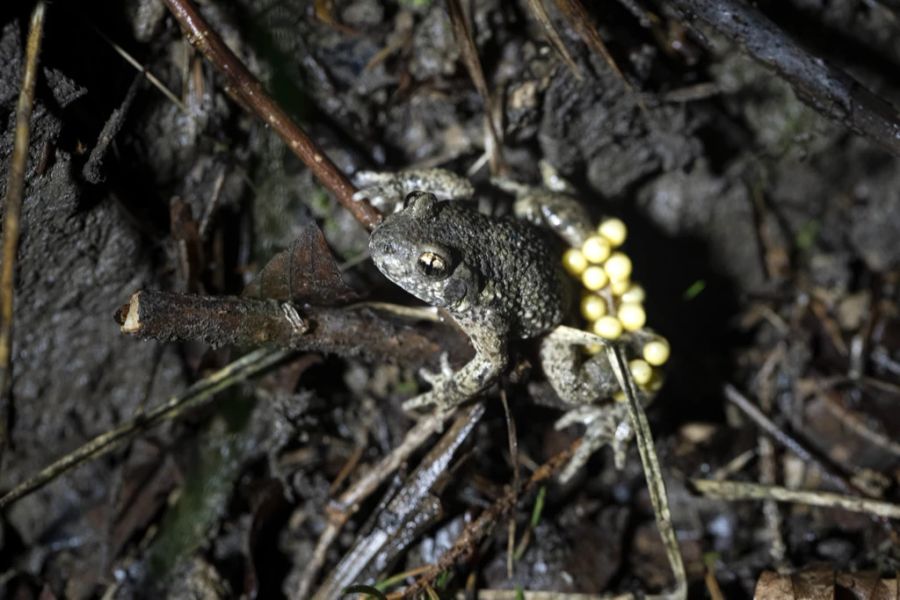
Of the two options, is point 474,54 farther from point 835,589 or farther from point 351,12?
point 835,589

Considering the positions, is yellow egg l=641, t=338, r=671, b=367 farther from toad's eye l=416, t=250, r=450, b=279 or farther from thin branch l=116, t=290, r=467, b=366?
toad's eye l=416, t=250, r=450, b=279

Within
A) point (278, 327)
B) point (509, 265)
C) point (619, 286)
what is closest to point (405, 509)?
point (278, 327)

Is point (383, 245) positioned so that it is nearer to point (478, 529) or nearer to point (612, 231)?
point (612, 231)

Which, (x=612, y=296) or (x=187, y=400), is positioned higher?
(x=187, y=400)

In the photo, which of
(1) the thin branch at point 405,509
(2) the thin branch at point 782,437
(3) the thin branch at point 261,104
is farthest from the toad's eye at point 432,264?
(2) the thin branch at point 782,437

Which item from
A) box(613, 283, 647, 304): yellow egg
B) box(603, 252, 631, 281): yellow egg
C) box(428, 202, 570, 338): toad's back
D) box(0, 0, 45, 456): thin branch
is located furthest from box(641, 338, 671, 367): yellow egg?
box(0, 0, 45, 456): thin branch

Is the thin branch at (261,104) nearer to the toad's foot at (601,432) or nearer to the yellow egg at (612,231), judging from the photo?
the yellow egg at (612,231)
